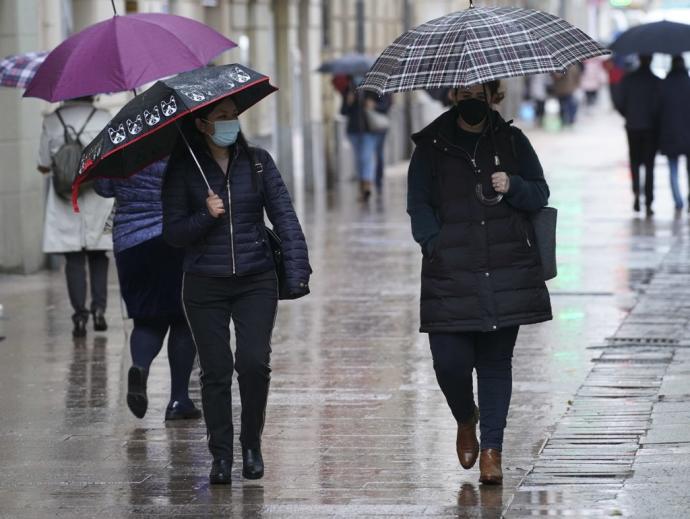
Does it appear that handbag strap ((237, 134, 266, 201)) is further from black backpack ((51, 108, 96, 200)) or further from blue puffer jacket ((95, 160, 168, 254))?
black backpack ((51, 108, 96, 200))

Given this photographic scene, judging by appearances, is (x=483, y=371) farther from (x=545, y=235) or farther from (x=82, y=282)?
(x=82, y=282)

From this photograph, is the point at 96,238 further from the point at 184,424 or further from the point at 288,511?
the point at 288,511

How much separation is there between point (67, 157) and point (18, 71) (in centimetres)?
104

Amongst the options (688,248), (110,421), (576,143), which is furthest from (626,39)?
(576,143)

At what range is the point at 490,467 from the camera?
7.26 metres

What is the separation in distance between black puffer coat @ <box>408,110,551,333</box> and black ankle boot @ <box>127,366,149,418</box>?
189 centimetres

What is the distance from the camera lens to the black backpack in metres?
11.7

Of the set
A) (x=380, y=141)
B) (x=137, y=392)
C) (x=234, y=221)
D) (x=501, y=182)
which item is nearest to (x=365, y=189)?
(x=380, y=141)

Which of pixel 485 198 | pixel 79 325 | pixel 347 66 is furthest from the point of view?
pixel 347 66

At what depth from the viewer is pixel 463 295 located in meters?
7.22

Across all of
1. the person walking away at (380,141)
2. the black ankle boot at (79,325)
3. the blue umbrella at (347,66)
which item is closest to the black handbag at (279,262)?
the black ankle boot at (79,325)

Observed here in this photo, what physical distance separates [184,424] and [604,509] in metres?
2.72

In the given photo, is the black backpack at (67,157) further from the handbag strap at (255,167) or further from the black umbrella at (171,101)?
the handbag strap at (255,167)

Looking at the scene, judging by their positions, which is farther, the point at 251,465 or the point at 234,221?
the point at 251,465
